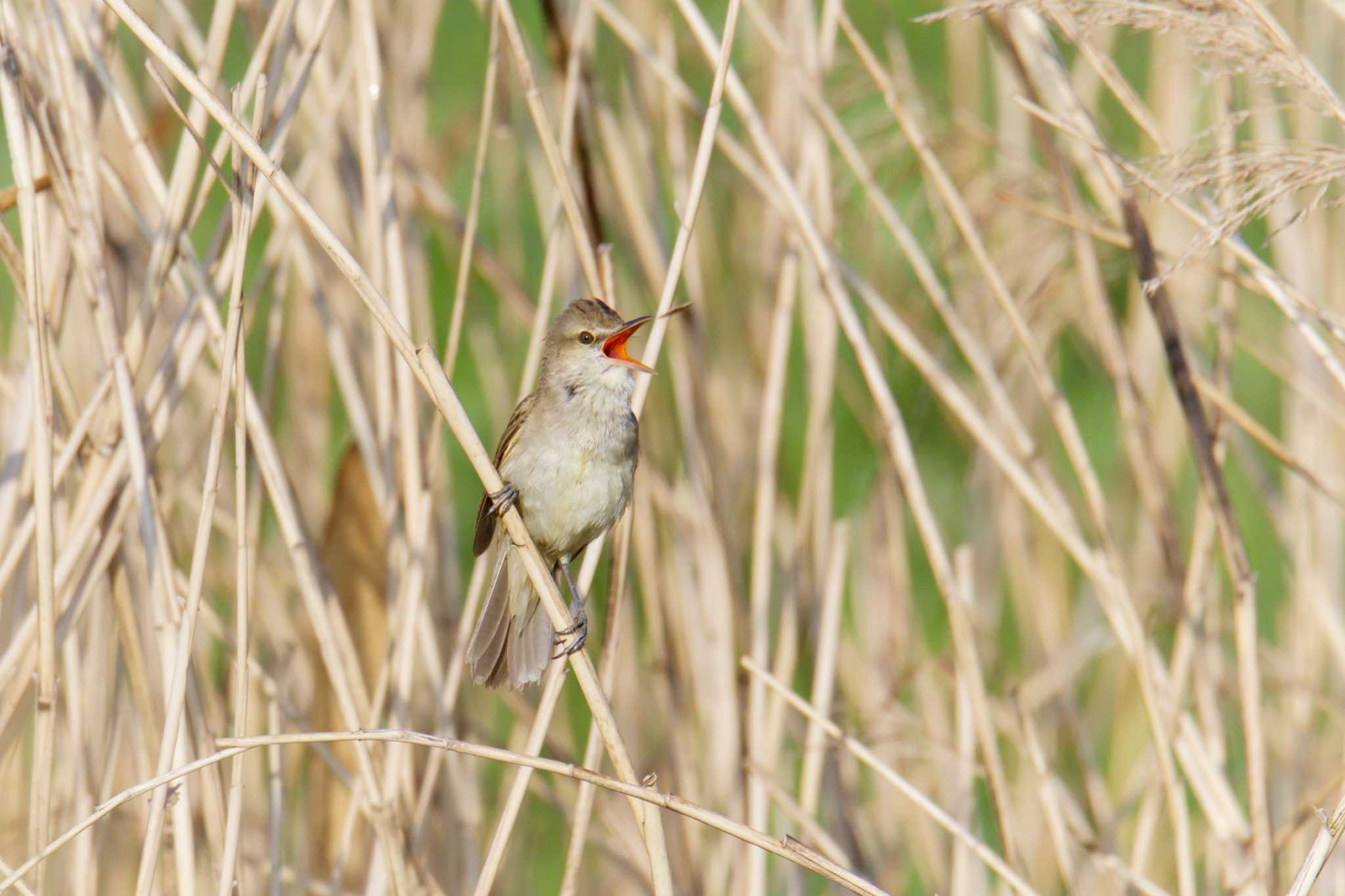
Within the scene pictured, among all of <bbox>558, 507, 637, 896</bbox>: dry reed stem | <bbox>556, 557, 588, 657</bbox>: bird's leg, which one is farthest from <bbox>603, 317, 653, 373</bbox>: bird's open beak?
<bbox>556, 557, 588, 657</bbox>: bird's leg

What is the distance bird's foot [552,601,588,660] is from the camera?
1939 millimetres

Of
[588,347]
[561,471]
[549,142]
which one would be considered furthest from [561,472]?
[549,142]

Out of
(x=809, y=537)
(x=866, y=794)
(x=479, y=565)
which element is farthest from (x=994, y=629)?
(x=479, y=565)

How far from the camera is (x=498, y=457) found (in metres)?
2.83

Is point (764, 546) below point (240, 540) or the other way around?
below

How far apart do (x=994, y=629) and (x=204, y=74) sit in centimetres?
254

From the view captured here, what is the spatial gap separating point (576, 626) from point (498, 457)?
794mm

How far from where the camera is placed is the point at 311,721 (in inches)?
112

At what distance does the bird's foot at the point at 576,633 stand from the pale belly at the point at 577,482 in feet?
0.53

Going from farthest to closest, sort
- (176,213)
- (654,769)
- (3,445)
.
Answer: (654,769) < (3,445) < (176,213)

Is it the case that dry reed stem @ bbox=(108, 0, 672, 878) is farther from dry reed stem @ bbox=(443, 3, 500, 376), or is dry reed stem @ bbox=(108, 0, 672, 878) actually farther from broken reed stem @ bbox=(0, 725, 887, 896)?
dry reed stem @ bbox=(443, 3, 500, 376)

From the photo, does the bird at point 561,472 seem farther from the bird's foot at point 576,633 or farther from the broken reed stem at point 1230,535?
the broken reed stem at point 1230,535

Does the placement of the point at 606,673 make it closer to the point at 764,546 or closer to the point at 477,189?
the point at 764,546

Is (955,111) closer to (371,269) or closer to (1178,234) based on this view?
(1178,234)
